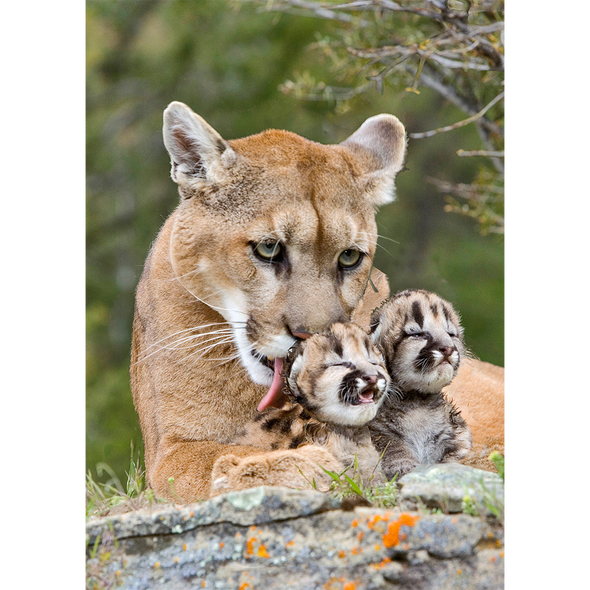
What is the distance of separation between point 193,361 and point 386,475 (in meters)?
1.45

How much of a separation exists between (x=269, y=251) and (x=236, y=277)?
0.83 ft

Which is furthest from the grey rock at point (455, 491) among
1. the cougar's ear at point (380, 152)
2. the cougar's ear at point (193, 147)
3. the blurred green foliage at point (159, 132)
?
the blurred green foliage at point (159, 132)

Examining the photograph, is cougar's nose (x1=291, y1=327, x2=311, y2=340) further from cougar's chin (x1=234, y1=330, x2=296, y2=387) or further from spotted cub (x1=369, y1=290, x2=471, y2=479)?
spotted cub (x1=369, y1=290, x2=471, y2=479)

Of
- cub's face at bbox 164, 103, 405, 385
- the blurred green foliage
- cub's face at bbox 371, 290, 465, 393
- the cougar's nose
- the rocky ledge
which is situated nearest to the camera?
the rocky ledge

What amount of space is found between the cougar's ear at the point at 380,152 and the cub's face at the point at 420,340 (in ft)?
3.15

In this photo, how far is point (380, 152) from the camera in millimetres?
5871

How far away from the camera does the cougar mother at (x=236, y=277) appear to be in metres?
4.78

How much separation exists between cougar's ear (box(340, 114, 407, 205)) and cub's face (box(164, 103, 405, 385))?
3 centimetres

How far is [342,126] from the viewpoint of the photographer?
42.3 feet

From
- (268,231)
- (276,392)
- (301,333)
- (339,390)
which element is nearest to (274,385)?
(276,392)

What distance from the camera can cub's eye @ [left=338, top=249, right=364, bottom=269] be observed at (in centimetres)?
505

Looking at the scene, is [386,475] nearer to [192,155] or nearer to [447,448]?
[447,448]

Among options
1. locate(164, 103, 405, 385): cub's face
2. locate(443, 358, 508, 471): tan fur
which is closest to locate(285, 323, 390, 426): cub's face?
locate(164, 103, 405, 385): cub's face

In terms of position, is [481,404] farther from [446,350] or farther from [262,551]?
[262,551]
